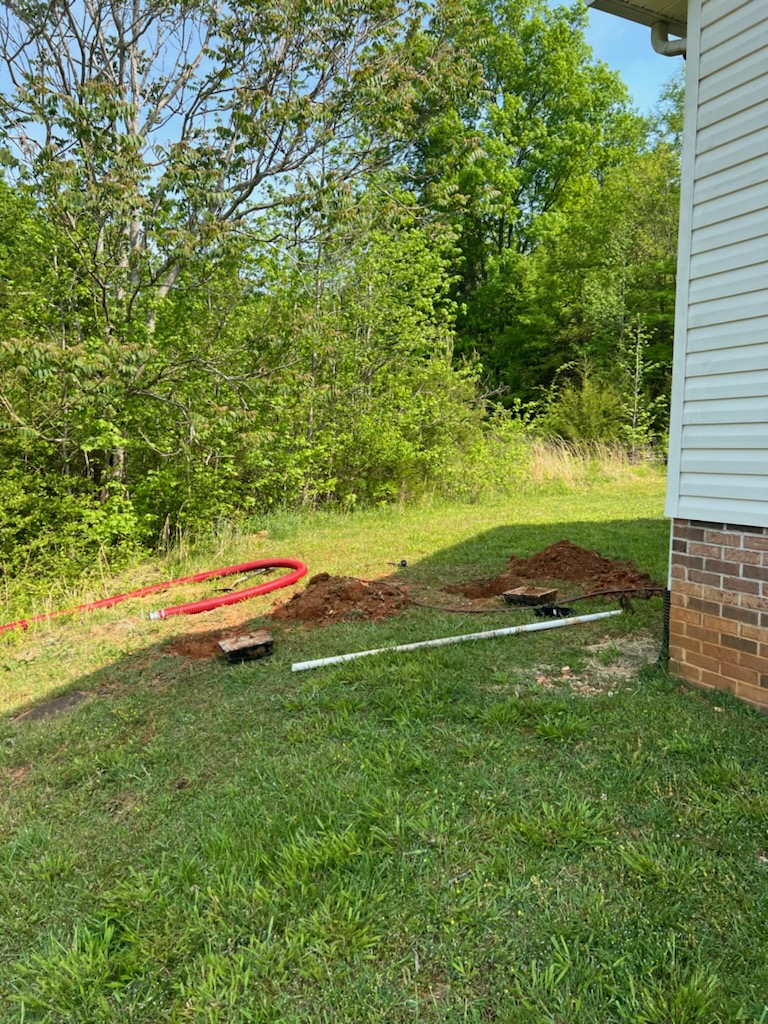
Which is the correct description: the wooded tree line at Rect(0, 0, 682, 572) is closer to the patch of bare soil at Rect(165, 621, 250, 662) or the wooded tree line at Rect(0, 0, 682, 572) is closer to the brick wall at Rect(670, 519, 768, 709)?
the patch of bare soil at Rect(165, 621, 250, 662)

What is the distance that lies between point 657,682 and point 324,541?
5083mm

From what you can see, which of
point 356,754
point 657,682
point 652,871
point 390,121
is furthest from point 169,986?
point 390,121

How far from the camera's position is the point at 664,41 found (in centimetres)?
318

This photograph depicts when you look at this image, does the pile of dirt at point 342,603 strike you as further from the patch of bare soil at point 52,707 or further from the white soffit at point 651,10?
the white soffit at point 651,10

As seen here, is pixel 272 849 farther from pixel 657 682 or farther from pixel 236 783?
pixel 657 682

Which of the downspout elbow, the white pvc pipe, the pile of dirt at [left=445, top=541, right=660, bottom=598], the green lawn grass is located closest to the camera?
the green lawn grass

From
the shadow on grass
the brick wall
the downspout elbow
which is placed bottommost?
the shadow on grass

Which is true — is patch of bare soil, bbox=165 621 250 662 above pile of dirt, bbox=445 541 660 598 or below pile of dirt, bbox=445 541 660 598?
below

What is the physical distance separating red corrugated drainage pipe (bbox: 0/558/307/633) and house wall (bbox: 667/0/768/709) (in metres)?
3.49

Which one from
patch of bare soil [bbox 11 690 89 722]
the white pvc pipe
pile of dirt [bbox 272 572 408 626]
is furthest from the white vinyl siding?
patch of bare soil [bbox 11 690 89 722]

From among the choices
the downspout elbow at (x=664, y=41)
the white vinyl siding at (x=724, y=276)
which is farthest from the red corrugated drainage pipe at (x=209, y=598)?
the downspout elbow at (x=664, y=41)

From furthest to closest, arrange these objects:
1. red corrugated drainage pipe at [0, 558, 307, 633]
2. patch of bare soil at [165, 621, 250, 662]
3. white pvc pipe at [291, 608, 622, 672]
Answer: red corrugated drainage pipe at [0, 558, 307, 633]
patch of bare soil at [165, 621, 250, 662]
white pvc pipe at [291, 608, 622, 672]

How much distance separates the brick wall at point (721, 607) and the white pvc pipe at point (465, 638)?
0.92 m

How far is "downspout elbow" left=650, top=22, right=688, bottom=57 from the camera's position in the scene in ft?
10.3
